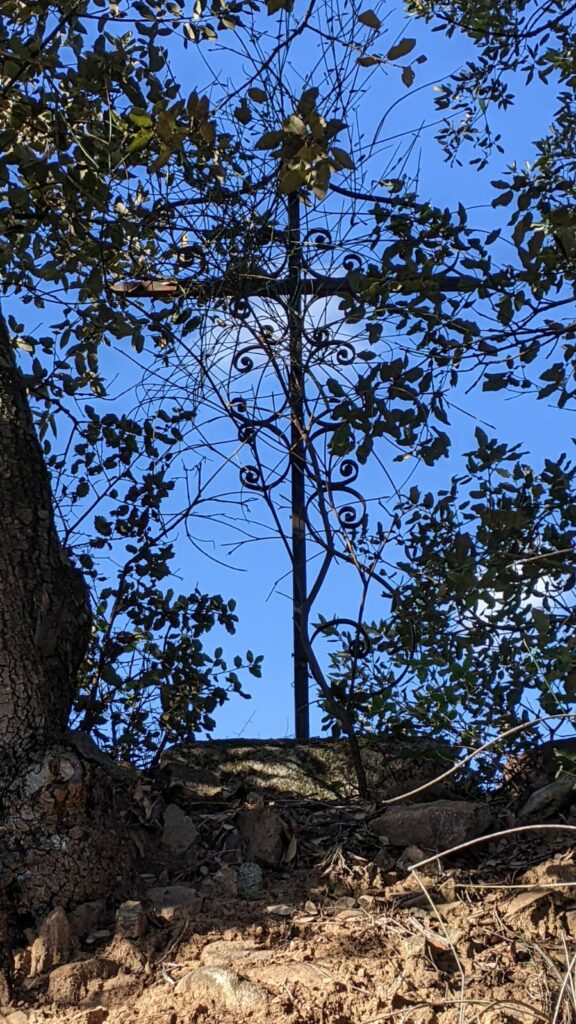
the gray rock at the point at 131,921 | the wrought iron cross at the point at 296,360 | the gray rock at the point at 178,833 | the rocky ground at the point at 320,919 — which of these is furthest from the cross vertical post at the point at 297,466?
the gray rock at the point at 131,921

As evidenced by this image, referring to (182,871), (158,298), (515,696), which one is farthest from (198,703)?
(158,298)

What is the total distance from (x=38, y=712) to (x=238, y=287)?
1.92m

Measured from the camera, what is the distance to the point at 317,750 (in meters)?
4.24

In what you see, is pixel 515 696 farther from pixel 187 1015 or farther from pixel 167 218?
pixel 167 218

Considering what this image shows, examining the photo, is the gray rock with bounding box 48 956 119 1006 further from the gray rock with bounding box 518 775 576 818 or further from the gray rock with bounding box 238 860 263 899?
the gray rock with bounding box 518 775 576 818

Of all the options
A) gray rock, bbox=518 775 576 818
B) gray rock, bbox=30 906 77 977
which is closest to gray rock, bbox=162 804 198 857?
gray rock, bbox=30 906 77 977

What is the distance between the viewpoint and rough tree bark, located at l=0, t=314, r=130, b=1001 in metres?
3.18

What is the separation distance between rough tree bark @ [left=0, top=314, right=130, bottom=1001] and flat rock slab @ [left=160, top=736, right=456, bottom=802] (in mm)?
516

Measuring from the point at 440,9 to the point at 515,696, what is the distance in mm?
4071

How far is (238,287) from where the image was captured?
4223mm

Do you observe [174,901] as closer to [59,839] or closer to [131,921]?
[131,921]

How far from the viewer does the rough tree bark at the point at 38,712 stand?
10.4 feet

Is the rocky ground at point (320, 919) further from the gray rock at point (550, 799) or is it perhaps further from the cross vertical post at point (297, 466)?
the cross vertical post at point (297, 466)

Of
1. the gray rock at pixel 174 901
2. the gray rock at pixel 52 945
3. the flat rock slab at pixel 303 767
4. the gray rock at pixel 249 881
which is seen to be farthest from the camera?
the flat rock slab at pixel 303 767
